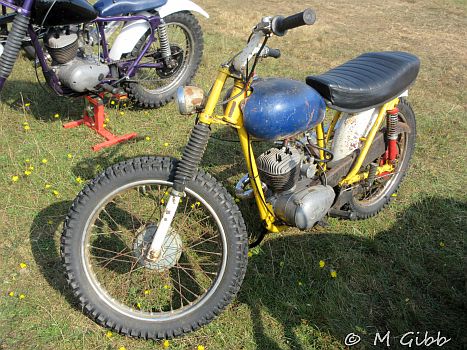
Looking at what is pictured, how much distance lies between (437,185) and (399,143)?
2.27 feet

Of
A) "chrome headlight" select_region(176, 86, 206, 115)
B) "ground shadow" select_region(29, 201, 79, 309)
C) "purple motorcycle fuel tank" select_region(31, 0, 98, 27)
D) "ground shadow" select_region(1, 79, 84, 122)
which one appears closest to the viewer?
"chrome headlight" select_region(176, 86, 206, 115)

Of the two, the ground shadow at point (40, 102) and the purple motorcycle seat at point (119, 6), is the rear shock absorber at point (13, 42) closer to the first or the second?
the purple motorcycle seat at point (119, 6)

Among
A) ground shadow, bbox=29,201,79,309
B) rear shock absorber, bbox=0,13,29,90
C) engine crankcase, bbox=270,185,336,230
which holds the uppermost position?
rear shock absorber, bbox=0,13,29,90

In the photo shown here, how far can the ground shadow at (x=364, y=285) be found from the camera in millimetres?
2619

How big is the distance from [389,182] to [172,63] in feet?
8.36

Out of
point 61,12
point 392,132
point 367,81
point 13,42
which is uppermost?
point 61,12

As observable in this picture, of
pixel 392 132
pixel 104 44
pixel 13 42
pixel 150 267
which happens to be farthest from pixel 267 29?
pixel 104 44

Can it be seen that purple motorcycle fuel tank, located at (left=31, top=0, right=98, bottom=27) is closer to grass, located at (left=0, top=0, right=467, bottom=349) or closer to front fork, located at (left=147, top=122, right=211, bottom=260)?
grass, located at (left=0, top=0, right=467, bottom=349)

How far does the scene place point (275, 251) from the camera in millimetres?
3121

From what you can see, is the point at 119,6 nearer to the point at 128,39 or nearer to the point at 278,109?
the point at 128,39

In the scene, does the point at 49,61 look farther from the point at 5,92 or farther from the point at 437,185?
the point at 437,185

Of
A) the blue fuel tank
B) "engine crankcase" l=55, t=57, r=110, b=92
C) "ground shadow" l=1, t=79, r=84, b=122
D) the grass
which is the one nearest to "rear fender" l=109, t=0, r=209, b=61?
"engine crankcase" l=55, t=57, r=110, b=92

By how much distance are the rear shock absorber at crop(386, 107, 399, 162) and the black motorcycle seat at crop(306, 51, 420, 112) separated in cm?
14

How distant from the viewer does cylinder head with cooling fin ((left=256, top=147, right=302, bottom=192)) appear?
2504 millimetres
